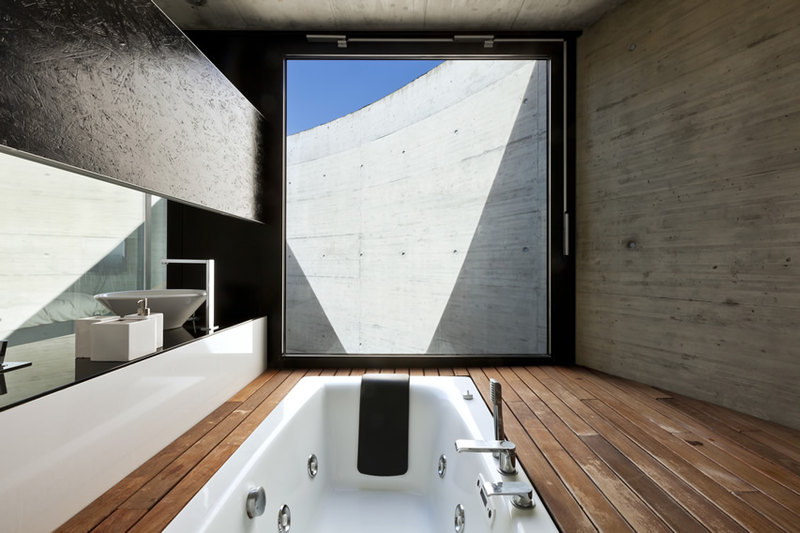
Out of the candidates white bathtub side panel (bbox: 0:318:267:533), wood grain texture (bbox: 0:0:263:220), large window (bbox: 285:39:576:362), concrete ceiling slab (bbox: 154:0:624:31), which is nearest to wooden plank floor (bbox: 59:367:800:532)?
white bathtub side panel (bbox: 0:318:267:533)

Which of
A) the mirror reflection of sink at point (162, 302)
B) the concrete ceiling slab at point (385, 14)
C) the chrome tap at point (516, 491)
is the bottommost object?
the chrome tap at point (516, 491)

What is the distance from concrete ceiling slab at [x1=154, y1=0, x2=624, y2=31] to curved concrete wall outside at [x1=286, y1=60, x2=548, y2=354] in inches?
23.5

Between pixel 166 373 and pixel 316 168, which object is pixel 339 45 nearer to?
pixel 316 168

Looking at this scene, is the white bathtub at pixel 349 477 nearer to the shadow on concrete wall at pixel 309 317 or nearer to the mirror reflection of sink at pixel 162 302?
the mirror reflection of sink at pixel 162 302

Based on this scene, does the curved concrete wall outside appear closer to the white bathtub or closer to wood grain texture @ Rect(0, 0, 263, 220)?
the white bathtub

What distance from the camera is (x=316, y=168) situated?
153 inches

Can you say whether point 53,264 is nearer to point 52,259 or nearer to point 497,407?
point 52,259

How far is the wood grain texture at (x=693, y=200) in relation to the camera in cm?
160

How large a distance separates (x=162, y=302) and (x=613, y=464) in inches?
64.3

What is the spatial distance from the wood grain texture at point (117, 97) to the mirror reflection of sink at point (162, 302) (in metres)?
0.38

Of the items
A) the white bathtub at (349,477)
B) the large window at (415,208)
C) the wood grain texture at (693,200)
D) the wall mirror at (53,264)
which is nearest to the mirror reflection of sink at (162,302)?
the wall mirror at (53,264)

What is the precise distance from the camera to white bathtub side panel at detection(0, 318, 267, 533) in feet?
2.65

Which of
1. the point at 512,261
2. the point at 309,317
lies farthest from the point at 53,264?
the point at 512,261

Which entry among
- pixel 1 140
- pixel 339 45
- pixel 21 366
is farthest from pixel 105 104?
pixel 339 45
